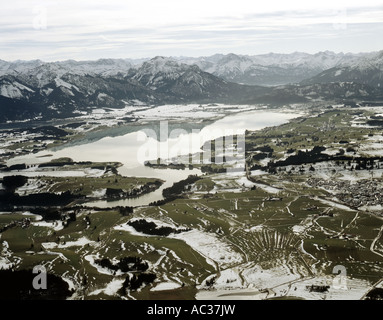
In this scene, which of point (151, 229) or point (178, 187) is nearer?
point (151, 229)

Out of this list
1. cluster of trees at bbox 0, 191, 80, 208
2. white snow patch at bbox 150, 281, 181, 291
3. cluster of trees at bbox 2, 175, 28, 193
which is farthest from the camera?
cluster of trees at bbox 2, 175, 28, 193

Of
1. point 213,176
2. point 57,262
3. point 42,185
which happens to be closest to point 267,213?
point 213,176

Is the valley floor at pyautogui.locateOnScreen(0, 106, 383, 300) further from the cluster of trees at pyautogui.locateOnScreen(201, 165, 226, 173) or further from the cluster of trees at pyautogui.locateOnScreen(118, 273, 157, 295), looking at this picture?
the cluster of trees at pyautogui.locateOnScreen(201, 165, 226, 173)

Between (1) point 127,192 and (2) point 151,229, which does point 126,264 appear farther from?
(1) point 127,192

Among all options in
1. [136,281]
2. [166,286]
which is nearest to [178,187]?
[136,281]

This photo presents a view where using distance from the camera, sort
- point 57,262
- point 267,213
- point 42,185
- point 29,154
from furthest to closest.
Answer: point 29,154
point 42,185
point 267,213
point 57,262

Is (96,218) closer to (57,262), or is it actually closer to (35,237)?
(35,237)

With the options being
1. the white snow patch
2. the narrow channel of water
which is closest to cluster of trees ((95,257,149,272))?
the white snow patch

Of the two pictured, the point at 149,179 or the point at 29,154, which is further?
the point at 29,154

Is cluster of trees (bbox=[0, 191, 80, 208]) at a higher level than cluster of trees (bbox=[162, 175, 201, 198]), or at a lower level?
lower
